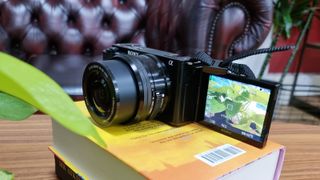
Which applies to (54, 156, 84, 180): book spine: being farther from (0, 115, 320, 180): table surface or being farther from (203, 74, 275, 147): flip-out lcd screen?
(203, 74, 275, 147): flip-out lcd screen

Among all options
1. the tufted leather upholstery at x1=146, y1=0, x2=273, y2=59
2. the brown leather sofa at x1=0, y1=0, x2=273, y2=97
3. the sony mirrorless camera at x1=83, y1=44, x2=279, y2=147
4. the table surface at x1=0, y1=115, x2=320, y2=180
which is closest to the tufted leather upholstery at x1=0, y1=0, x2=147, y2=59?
the brown leather sofa at x1=0, y1=0, x2=273, y2=97

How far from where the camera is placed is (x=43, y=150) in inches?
18.8

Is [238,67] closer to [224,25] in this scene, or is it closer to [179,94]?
[179,94]

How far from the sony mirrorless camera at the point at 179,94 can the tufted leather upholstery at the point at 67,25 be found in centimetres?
83

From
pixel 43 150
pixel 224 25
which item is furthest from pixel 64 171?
pixel 224 25

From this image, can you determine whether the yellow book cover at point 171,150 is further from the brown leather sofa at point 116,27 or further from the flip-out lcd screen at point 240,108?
the brown leather sofa at point 116,27

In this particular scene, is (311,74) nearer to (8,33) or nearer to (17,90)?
(8,33)

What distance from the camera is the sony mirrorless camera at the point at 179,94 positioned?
1.21ft

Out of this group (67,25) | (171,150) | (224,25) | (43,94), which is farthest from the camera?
(67,25)

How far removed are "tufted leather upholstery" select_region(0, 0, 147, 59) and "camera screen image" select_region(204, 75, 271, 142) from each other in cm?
89

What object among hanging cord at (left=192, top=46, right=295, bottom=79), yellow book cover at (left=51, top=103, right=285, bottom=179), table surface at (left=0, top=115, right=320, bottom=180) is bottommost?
table surface at (left=0, top=115, right=320, bottom=180)

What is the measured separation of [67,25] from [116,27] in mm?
200

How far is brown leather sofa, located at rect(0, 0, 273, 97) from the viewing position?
853 millimetres

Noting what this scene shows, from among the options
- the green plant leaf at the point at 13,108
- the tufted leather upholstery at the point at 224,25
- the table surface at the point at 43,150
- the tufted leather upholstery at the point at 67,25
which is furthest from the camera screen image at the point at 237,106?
the tufted leather upholstery at the point at 67,25
